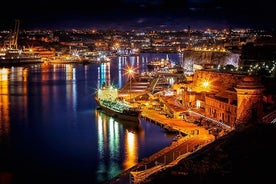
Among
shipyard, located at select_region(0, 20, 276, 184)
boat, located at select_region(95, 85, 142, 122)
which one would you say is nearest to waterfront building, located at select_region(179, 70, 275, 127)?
shipyard, located at select_region(0, 20, 276, 184)

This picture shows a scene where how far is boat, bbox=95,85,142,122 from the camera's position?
30.3 feet

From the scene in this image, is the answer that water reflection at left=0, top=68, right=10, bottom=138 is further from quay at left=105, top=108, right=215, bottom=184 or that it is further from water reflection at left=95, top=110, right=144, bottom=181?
quay at left=105, top=108, right=215, bottom=184

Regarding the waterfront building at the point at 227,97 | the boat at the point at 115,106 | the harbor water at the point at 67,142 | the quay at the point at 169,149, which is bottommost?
the harbor water at the point at 67,142

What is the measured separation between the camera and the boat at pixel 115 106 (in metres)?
9.23

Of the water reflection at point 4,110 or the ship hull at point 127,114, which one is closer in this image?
the water reflection at point 4,110

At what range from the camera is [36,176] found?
6062 mm

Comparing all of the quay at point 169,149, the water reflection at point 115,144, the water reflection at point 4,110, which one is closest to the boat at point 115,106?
the water reflection at point 115,144

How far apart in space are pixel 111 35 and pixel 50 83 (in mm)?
58162

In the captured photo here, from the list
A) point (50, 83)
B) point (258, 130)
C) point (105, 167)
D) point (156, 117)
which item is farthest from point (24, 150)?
point (50, 83)

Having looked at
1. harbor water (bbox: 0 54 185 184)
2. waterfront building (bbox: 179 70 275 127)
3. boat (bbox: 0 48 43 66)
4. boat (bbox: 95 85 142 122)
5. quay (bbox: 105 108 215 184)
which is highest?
boat (bbox: 0 48 43 66)

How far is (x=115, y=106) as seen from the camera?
10172 millimetres

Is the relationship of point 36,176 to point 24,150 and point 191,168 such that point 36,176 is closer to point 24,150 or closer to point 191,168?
point 24,150

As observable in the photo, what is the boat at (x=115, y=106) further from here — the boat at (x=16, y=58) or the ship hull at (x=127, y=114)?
the boat at (x=16, y=58)

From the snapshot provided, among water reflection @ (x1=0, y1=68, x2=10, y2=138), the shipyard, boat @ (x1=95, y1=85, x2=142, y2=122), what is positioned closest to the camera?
the shipyard
